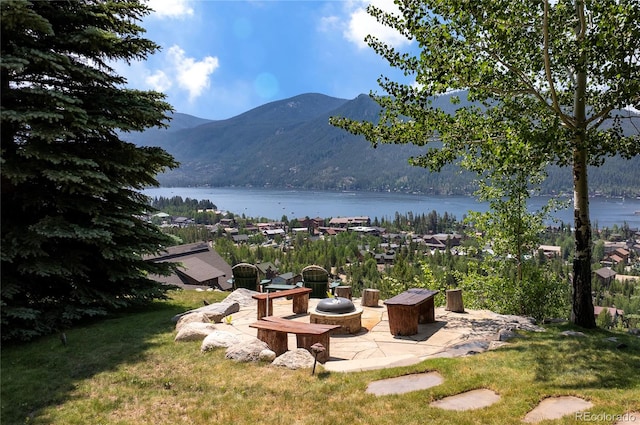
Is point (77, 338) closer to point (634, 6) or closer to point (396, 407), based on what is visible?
point (396, 407)

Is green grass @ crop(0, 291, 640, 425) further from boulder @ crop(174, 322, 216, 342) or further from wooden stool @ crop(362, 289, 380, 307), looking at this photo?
wooden stool @ crop(362, 289, 380, 307)

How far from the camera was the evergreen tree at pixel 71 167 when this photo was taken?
25.6ft

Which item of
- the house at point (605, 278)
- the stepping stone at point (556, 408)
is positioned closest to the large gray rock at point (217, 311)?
the stepping stone at point (556, 408)

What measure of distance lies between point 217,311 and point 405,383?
560cm

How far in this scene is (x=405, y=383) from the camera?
566 centimetres

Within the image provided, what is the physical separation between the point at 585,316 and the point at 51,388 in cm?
1048

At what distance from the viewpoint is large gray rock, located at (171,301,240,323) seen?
9.47 meters

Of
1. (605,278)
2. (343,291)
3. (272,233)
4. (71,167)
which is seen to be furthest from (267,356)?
(272,233)

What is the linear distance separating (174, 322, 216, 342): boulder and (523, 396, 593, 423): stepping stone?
573 centimetres

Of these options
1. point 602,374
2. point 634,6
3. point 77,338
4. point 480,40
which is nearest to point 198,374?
point 77,338

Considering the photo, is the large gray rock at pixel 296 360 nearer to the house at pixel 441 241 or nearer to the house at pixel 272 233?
the house at pixel 441 241

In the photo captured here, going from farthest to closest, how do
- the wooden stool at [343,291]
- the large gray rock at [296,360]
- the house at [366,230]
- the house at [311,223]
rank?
the house at [311,223] → the house at [366,230] → the wooden stool at [343,291] → the large gray rock at [296,360]

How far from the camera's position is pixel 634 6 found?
725 cm

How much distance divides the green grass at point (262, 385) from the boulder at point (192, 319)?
984mm
